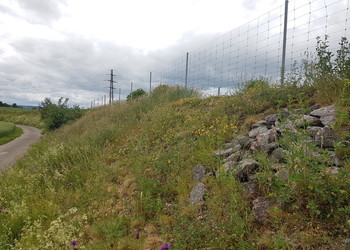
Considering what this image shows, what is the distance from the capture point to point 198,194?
10.2 feet

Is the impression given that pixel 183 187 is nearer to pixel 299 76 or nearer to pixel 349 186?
pixel 349 186

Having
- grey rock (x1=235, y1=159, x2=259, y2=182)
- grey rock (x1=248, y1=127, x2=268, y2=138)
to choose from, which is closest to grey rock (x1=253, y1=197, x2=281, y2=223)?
grey rock (x1=235, y1=159, x2=259, y2=182)

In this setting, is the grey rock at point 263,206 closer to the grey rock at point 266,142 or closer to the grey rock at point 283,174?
the grey rock at point 283,174

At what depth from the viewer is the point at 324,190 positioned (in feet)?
6.98

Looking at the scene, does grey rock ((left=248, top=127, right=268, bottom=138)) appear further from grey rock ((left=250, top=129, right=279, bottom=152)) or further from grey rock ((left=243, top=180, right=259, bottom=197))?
grey rock ((left=243, top=180, right=259, bottom=197))

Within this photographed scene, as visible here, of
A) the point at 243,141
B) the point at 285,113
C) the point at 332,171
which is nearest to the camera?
the point at 332,171

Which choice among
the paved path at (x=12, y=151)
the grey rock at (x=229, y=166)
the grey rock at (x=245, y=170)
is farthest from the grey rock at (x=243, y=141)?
the paved path at (x=12, y=151)

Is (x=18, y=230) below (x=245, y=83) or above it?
below

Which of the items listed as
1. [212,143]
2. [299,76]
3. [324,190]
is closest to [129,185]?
[212,143]

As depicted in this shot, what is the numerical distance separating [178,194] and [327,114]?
2.65m

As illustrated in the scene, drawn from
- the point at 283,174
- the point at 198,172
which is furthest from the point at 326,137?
the point at 198,172

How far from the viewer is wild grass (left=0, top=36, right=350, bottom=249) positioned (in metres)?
2.15

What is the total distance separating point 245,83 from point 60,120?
622 inches

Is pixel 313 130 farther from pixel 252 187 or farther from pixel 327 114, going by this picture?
pixel 252 187
